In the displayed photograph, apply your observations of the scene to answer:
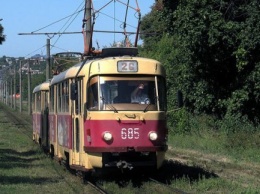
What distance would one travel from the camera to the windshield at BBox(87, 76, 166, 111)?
1384 cm

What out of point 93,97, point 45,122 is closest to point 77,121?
point 93,97

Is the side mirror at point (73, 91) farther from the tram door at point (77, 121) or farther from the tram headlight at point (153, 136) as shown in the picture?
the tram headlight at point (153, 136)

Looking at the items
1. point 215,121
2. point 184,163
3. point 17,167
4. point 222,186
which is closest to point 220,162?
point 184,163

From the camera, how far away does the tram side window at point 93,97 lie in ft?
45.8

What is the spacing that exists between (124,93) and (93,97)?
2.51ft

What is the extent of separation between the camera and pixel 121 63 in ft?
46.2

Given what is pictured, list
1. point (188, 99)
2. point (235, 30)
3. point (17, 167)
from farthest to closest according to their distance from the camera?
1. point (188, 99)
2. point (235, 30)
3. point (17, 167)

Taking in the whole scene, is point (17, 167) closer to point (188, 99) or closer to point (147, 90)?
point (147, 90)

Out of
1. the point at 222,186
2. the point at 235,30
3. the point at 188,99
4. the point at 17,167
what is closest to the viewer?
the point at 222,186

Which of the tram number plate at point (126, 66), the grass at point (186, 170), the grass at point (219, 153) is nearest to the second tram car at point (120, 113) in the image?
the tram number plate at point (126, 66)

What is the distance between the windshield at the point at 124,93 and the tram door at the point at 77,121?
2.49 ft

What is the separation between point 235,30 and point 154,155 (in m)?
10.6

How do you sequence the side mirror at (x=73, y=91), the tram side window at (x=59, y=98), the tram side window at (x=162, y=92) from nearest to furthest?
the tram side window at (x=162, y=92)
the side mirror at (x=73, y=91)
the tram side window at (x=59, y=98)

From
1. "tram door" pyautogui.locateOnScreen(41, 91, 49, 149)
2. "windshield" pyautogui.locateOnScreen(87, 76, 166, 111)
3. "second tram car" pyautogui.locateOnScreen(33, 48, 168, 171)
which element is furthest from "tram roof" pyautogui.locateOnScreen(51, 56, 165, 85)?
"tram door" pyautogui.locateOnScreen(41, 91, 49, 149)
